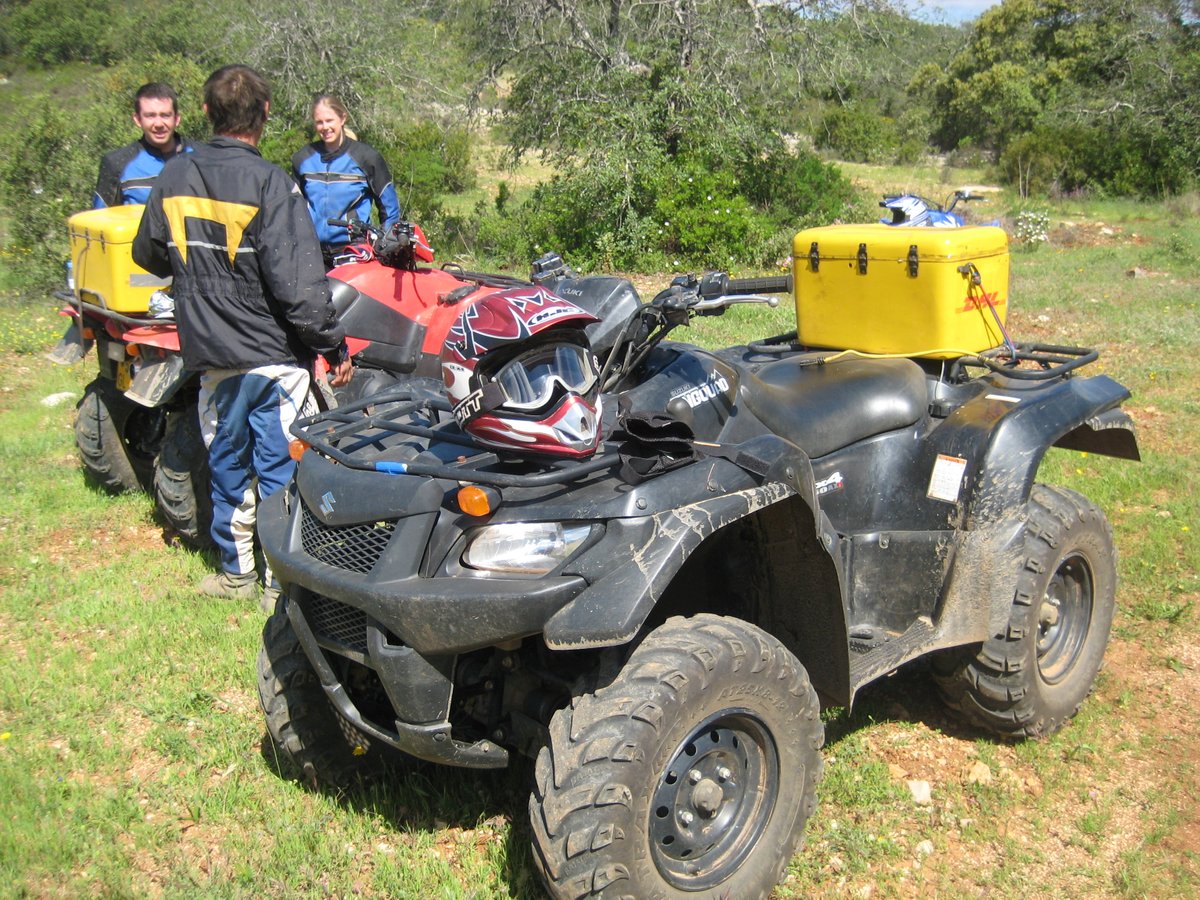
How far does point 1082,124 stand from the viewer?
26.1m

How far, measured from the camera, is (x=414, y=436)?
323 cm

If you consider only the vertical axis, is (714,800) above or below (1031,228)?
above

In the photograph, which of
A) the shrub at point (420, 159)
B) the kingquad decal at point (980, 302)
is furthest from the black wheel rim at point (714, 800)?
the shrub at point (420, 159)

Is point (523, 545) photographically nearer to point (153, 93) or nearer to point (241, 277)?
point (241, 277)

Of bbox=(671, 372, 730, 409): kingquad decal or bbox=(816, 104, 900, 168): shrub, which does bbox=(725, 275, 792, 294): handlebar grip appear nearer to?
bbox=(671, 372, 730, 409): kingquad decal

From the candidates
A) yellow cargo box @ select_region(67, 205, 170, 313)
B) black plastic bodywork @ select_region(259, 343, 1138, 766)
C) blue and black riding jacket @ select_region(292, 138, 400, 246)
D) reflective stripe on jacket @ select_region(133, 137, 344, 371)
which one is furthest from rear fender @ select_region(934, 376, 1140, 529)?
blue and black riding jacket @ select_region(292, 138, 400, 246)

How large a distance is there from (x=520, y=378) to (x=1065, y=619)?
97.0 inches

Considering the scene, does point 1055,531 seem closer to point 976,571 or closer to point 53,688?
point 976,571

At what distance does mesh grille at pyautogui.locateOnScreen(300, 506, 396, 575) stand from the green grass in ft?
3.24

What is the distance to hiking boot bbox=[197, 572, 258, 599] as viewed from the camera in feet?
16.0

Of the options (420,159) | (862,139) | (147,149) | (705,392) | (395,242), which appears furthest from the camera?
(862,139)

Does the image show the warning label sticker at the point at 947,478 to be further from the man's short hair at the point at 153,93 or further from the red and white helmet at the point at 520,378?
the man's short hair at the point at 153,93

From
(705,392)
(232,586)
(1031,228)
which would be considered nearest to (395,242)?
(232,586)

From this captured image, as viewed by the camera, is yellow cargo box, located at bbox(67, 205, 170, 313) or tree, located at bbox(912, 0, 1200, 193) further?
tree, located at bbox(912, 0, 1200, 193)
